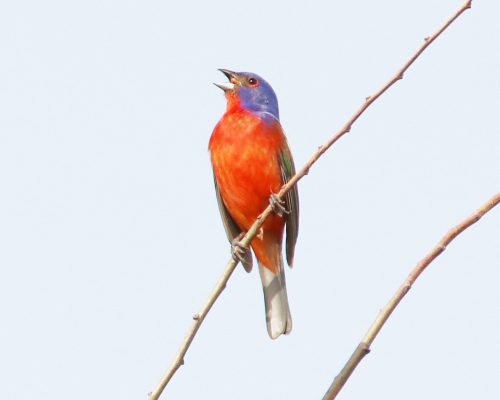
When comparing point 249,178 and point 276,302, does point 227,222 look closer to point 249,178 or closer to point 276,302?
point 249,178

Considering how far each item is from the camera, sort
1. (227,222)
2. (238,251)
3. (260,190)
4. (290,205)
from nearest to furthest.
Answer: (238,251), (260,190), (290,205), (227,222)

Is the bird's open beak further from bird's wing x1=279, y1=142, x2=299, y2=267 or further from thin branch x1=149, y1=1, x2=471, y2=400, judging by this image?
thin branch x1=149, y1=1, x2=471, y2=400

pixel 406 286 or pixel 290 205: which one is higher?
pixel 290 205

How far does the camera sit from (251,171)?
23.2 ft


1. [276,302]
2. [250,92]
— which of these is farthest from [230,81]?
[276,302]

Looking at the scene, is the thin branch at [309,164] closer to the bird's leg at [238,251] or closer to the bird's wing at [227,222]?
the bird's leg at [238,251]

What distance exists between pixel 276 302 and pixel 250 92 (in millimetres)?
1899

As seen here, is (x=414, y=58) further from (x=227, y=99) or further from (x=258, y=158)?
(x=227, y=99)

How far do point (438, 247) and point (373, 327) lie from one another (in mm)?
362

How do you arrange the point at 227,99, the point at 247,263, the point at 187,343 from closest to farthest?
the point at 187,343 → the point at 247,263 → the point at 227,99

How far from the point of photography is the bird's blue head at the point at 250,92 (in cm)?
789

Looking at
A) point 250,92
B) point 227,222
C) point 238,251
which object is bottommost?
point 238,251

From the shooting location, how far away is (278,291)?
7293mm

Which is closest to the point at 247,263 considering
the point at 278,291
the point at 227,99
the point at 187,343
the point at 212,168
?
the point at 278,291
